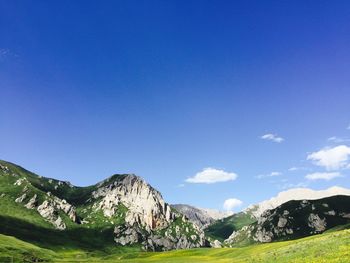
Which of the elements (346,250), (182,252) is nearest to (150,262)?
(182,252)

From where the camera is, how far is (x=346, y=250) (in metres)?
38.8

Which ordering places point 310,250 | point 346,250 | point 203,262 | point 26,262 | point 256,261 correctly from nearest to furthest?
1. point 346,250
2. point 310,250
3. point 256,261
4. point 203,262
5. point 26,262

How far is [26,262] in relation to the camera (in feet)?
307

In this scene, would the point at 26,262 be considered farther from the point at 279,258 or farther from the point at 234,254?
the point at 279,258

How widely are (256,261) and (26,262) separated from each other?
65.5 meters

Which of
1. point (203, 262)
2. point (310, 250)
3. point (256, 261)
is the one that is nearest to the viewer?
point (310, 250)

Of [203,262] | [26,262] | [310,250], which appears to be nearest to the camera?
[310,250]

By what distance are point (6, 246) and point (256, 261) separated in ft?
310

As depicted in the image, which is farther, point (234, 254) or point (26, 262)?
point (26, 262)

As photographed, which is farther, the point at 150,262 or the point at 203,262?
the point at 150,262

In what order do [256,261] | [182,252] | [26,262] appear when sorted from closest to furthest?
[256,261] < [26,262] < [182,252]

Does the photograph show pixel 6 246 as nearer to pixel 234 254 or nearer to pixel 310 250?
pixel 234 254

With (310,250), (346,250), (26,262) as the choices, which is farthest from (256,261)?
(26,262)

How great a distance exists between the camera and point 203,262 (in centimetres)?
7169
